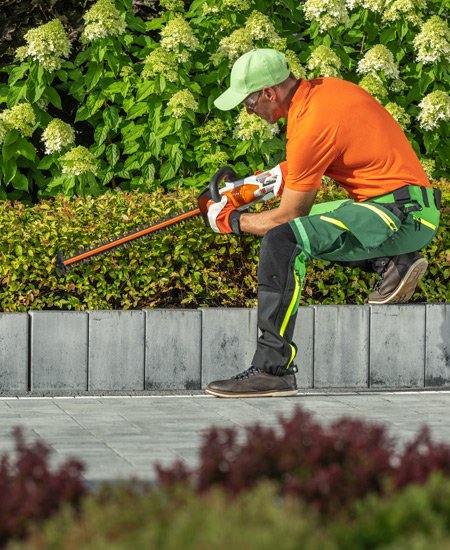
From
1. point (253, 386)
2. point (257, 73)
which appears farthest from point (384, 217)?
point (253, 386)

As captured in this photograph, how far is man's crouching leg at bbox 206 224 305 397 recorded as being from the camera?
21.1 feet

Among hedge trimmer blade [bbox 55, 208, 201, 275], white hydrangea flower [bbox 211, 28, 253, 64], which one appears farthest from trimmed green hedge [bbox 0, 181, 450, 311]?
white hydrangea flower [bbox 211, 28, 253, 64]

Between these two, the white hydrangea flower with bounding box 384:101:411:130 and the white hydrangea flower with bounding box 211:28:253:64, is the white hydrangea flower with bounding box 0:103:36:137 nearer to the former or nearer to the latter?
the white hydrangea flower with bounding box 211:28:253:64

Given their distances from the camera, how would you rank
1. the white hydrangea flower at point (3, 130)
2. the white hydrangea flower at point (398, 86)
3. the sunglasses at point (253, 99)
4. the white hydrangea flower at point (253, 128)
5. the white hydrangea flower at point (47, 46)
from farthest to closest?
1. the white hydrangea flower at point (398, 86)
2. the white hydrangea flower at point (47, 46)
3. the white hydrangea flower at point (253, 128)
4. the white hydrangea flower at point (3, 130)
5. the sunglasses at point (253, 99)

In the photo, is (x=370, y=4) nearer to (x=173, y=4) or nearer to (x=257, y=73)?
(x=173, y=4)

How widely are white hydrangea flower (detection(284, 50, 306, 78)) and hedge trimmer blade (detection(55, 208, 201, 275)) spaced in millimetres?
1837

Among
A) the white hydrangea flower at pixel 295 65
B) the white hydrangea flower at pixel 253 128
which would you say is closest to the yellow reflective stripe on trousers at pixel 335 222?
the white hydrangea flower at pixel 253 128

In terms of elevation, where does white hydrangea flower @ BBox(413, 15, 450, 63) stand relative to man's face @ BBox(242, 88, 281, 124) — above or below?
above

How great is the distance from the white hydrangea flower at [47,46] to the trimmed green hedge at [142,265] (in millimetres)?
1350

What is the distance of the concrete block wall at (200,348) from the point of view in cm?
671

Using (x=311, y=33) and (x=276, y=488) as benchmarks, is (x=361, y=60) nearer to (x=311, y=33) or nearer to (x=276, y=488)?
(x=311, y=33)

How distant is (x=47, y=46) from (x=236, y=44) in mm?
1236

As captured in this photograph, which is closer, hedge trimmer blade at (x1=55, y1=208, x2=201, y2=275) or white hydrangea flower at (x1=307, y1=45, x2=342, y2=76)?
hedge trimmer blade at (x1=55, y1=208, x2=201, y2=275)

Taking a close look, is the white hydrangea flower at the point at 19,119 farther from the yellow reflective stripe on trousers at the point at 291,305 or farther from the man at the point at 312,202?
the yellow reflective stripe on trousers at the point at 291,305
